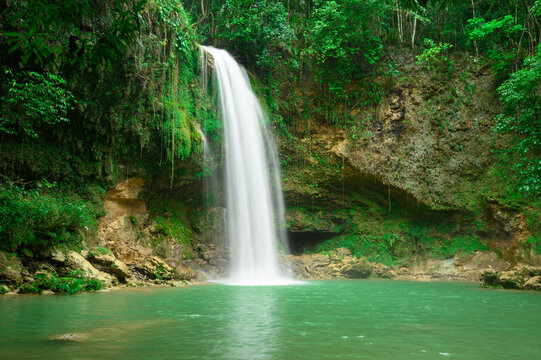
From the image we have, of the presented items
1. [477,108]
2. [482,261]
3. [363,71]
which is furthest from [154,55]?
[482,261]

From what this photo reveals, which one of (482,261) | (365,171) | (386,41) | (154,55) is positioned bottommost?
(482,261)

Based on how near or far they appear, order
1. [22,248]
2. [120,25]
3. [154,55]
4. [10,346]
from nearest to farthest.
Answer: [120,25], [10,346], [22,248], [154,55]

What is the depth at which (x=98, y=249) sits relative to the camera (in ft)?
36.0

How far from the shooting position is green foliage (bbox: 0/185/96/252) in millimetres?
8812

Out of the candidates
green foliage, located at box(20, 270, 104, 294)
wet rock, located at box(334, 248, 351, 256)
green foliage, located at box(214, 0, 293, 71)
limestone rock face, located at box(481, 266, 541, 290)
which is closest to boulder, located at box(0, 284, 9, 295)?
green foliage, located at box(20, 270, 104, 294)

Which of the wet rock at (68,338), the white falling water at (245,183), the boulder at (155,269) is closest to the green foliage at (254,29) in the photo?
the white falling water at (245,183)

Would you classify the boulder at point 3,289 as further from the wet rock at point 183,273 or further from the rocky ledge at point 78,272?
the wet rock at point 183,273

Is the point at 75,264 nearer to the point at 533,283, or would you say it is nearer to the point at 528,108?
the point at 533,283

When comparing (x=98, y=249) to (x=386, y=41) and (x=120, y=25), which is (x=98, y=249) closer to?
(x=120, y=25)

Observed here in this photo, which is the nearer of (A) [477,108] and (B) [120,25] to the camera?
(B) [120,25]

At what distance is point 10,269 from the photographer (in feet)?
27.7

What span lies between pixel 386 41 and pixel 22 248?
16749 mm

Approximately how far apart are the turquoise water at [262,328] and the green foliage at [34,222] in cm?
197

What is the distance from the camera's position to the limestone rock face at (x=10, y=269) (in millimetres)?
8320
